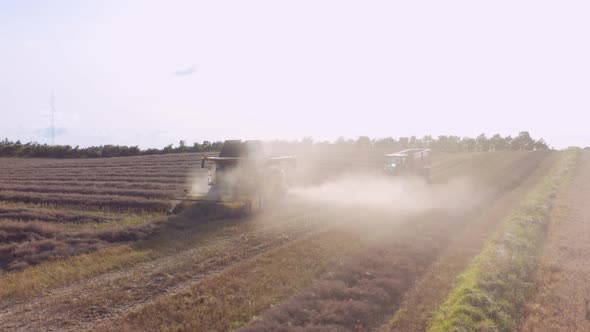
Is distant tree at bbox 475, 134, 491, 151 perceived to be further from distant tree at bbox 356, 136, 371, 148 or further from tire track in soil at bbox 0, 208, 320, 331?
tire track in soil at bbox 0, 208, 320, 331

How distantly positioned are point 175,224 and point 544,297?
1418cm

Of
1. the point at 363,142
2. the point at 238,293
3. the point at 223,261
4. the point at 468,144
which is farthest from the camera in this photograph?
the point at 468,144

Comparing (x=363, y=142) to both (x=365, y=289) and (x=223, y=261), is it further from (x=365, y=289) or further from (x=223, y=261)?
(x=365, y=289)

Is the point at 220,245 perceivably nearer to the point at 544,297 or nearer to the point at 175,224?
the point at 175,224

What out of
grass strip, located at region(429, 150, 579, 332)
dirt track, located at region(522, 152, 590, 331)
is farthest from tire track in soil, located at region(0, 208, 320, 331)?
dirt track, located at region(522, 152, 590, 331)

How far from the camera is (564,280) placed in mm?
12148

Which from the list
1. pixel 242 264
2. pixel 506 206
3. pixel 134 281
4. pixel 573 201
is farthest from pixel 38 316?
pixel 573 201

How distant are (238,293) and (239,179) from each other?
10.8 meters

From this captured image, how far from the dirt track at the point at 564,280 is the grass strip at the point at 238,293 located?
228 inches

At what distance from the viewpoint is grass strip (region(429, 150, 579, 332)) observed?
9664mm

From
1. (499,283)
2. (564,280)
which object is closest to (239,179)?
(499,283)

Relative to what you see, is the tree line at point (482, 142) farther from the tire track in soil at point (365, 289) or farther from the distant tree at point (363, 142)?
the tire track in soil at point (365, 289)

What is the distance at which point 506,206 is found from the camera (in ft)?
78.7

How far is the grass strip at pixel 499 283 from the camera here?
31.7 feet
